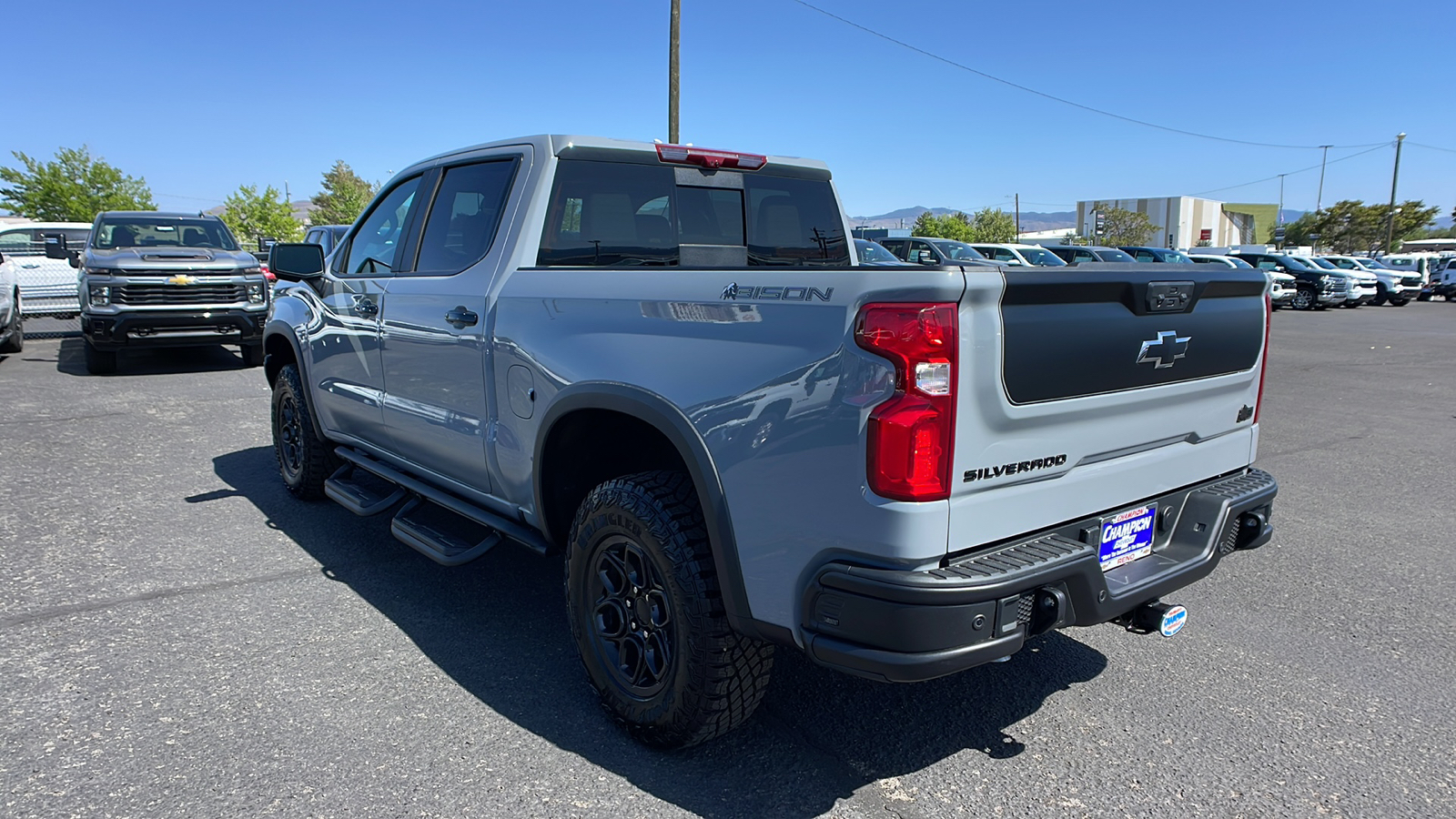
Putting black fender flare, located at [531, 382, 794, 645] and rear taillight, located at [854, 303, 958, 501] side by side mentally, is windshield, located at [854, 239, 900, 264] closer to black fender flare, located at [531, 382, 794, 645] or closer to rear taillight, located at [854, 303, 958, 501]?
black fender flare, located at [531, 382, 794, 645]

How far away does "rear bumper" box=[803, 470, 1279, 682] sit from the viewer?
2.19 metres

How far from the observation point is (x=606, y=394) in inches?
116

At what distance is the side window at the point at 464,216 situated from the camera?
3814mm

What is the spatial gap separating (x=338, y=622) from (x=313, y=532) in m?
1.42

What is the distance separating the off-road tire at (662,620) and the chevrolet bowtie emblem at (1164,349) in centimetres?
137

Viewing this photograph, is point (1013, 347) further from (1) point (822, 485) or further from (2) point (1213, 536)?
(2) point (1213, 536)

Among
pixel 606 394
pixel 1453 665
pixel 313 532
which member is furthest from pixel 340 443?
pixel 1453 665

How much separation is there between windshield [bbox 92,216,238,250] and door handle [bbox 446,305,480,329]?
32.6ft

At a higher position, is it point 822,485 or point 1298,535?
point 822,485

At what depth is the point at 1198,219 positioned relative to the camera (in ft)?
320

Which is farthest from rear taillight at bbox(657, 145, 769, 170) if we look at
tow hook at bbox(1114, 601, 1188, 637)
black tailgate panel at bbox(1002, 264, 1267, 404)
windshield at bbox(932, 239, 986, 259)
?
windshield at bbox(932, 239, 986, 259)

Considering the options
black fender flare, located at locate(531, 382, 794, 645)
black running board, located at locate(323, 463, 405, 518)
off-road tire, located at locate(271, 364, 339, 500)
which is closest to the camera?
black fender flare, located at locate(531, 382, 794, 645)

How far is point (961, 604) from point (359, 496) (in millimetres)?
3375

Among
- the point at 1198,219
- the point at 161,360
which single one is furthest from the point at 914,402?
the point at 1198,219
